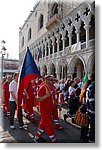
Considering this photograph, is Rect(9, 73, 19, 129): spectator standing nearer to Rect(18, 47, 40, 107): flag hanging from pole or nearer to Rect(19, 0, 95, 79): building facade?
Rect(18, 47, 40, 107): flag hanging from pole

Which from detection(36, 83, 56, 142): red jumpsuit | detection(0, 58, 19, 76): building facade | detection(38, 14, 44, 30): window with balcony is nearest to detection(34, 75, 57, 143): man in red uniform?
detection(36, 83, 56, 142): red jumpsuit

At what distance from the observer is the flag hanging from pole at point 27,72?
2.17m

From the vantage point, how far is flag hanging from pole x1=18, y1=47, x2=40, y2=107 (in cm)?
217

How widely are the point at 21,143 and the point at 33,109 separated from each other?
64 cm

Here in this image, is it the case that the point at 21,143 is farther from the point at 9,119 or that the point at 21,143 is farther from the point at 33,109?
the point at 33,109

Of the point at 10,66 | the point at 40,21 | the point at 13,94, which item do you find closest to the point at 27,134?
the point at 13,94

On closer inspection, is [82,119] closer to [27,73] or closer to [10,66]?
[27,73]

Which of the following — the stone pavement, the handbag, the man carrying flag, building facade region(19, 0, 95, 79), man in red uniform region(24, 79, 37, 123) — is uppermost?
building facade region(19, 0, 95, 79)

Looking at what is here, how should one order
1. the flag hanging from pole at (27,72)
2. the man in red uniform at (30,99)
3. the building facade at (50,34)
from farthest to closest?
1. the man in red uniform at (30,99)
2. the building facade at (50,34)
3. the flag hanging from pole at (27,72)

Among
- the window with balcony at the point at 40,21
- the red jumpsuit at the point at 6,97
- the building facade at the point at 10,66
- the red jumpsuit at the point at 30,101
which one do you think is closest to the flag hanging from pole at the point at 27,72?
the building facade at the point at 10,66

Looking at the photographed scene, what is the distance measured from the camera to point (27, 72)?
2180 millimetres

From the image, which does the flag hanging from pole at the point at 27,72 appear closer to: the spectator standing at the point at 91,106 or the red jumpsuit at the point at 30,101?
the red jumpsuit at the point at 30,101

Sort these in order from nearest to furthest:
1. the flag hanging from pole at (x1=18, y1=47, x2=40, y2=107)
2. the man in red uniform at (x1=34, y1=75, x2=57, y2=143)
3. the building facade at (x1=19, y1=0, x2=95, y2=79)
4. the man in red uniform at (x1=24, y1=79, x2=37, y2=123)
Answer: the man in red uniform at (x1=34, y1=75, x2=57, y2=143) < the flag hanging from pole at (x1=18, y1=47, x2=40, y2=107) < the building facade at (x1=19, y1=0, x2=95, y2=79) < the man in red uniform at (x1=24, y1=79, x2=37, y2=123)

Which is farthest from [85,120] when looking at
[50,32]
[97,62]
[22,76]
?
[50,32]
